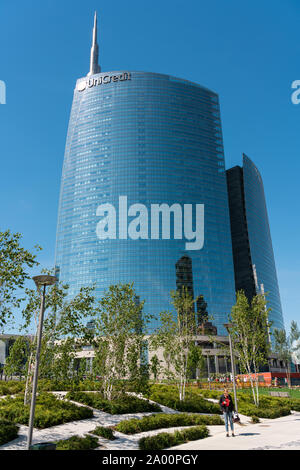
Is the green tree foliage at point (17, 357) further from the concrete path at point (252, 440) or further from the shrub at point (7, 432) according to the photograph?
the concrete path at point (252, 440)

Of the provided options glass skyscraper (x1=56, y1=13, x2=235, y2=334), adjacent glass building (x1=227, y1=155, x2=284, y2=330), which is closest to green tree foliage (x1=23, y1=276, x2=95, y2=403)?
glass skyscraper (x1=56, y1=13, x2=235, y2=334)

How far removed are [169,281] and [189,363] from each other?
8861 centimetres

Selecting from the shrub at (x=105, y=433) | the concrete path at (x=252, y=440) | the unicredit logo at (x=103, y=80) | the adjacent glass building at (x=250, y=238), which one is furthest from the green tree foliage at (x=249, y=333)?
the unicredit logo at (x=103, y=80)

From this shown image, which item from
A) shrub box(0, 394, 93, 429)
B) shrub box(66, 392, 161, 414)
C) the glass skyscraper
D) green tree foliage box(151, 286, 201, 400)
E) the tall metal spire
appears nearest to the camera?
shrub box(0, 394, 93, 429)

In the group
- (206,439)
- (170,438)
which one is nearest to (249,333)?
(206,439)

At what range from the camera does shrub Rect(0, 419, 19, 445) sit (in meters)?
14.8

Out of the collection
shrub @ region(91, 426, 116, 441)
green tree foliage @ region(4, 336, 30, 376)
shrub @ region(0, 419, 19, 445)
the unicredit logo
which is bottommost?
shrub @ region(91, 426, 116, 441)

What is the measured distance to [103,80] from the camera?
150 m

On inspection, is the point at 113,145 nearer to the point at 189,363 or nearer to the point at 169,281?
the point at 169,281

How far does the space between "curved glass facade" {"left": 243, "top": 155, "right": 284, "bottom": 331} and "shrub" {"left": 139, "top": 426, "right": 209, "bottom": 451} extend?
152741 millimetres

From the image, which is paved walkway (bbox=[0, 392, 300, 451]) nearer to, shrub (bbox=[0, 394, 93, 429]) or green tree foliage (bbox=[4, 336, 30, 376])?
shrub (bbox=[0, 394, 93, 429])

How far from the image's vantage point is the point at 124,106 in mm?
142375

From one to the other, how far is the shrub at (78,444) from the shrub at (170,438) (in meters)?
2.05
